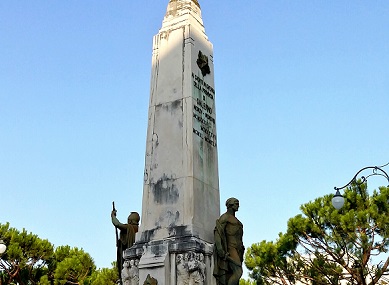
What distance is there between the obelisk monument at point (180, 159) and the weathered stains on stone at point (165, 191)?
0.02 meters

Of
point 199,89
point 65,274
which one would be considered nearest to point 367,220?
point 199,89

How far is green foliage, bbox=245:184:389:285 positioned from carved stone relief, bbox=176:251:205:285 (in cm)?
1149

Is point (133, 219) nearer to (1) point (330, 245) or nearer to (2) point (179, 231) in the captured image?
(2) point (179, 231)

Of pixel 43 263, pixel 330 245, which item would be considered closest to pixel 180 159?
pixel 330 245

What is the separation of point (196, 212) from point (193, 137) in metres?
1.49

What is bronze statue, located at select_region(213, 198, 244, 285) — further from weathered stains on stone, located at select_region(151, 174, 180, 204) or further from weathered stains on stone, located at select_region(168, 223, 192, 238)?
weathered stains on stone, located at select_region(151, 174, 180, 204)

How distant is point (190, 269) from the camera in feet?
30.8

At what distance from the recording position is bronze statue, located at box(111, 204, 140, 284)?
35.5ft

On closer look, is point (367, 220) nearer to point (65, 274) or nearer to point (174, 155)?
point (174, 155)

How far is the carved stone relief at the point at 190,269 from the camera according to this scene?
9.35m

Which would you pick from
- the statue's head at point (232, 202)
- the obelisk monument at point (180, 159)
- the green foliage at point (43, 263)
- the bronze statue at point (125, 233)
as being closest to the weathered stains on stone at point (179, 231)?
the obelisk monument at point (180, 159)

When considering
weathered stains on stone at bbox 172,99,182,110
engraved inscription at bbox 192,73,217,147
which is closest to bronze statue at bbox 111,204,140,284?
engraved inscription at bbox 192,73,217,147

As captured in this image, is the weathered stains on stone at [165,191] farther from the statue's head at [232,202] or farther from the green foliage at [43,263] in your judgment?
the green foliage at [43,263]

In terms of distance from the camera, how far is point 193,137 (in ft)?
35.1
